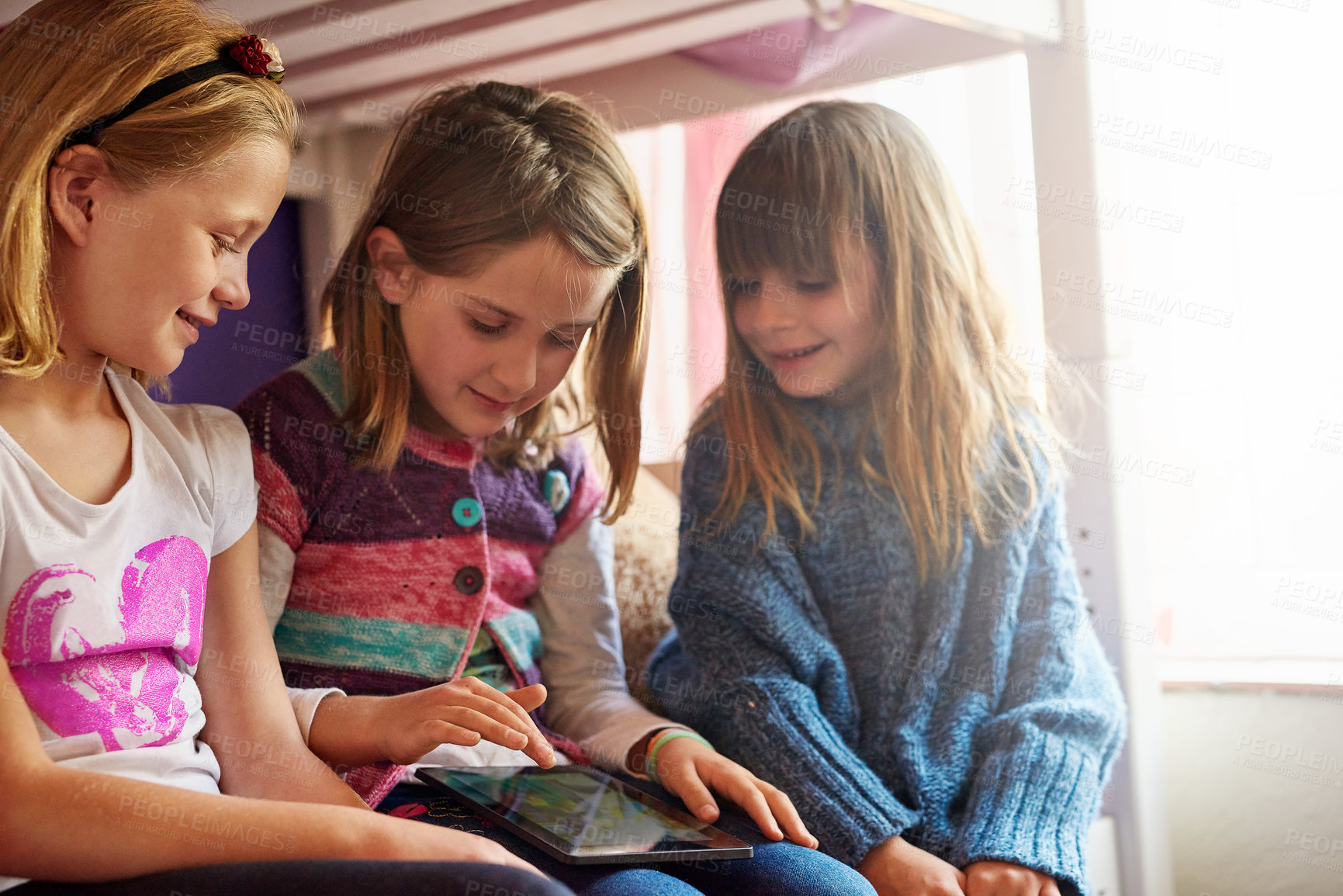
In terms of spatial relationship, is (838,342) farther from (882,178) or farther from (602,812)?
(602,812)

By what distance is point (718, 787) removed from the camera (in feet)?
3.00

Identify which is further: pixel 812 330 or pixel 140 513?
pixel 812 330

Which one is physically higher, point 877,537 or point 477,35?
point 477,35

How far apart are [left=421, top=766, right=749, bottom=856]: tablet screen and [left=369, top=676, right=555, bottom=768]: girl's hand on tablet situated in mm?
44

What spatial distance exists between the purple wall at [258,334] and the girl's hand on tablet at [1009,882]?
2.94ft

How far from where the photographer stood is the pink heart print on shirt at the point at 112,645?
26.7 inches

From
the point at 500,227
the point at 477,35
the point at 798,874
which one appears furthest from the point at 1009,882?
the point at 477,35

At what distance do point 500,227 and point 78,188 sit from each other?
0.34 meters

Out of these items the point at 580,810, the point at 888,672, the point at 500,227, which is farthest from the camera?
the point at 888,672

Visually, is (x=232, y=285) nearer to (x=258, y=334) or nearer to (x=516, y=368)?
(x=516, y=368)

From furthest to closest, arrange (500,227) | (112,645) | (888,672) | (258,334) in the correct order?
(258,334), (888,672), (500,227), (112,645)

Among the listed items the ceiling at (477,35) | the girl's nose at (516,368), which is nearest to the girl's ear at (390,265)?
the girl's nose at (516,368)

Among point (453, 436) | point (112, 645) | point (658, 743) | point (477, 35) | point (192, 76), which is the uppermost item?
point (477, 35)

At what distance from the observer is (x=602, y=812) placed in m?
0.82
